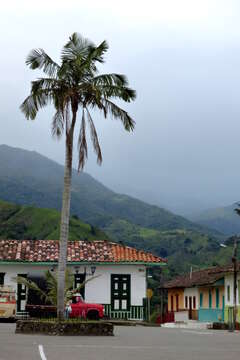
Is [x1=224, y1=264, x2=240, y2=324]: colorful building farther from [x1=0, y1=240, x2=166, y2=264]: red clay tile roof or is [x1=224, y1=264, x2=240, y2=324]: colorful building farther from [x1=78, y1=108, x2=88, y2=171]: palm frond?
[x1=78, y1=108, x2=88, y2=171]: palm frond

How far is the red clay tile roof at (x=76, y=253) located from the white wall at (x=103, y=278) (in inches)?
19.5

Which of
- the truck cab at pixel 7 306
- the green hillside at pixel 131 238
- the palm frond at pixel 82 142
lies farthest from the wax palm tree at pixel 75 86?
the green hillside at pixel 131 238

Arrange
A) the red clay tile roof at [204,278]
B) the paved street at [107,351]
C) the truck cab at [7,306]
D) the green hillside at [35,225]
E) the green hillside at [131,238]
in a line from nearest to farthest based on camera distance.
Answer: the paved street at [107,351]
the truck cab at [7,306]
the red clay tile roof at [204,278]
the green hillside at [35,225]
the green hillside at [131,238]

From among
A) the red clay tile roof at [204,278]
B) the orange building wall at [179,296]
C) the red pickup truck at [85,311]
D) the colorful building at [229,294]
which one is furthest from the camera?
the orange building wall at [179,296]

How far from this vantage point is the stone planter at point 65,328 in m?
23.1

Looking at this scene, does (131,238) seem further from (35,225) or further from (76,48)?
(76,48)

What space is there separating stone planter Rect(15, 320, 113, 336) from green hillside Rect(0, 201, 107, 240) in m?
56.3

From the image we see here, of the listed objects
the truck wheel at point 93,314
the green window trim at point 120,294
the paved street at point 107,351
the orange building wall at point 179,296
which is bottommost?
the paved street at point 107,351

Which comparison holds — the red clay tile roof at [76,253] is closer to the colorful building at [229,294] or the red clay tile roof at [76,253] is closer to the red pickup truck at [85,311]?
the colorful building at [229,294]

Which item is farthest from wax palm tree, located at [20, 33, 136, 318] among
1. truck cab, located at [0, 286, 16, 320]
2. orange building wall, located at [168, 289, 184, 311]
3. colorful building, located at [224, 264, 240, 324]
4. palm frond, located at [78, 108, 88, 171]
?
orange building wall, located at [168, 289, 184, 311]

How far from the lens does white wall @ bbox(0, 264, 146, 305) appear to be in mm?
40844

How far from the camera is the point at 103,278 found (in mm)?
41188

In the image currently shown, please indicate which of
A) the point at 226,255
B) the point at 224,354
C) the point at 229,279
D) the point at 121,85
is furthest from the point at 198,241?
the point at 224,354

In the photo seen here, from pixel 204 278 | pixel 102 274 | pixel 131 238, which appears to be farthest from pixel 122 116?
pixel 131 238
